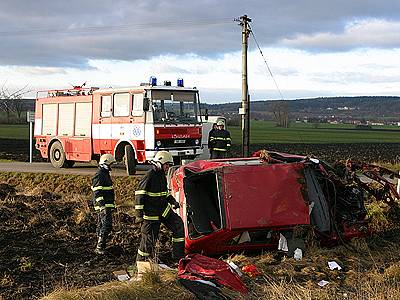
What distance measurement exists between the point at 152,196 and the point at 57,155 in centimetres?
1189

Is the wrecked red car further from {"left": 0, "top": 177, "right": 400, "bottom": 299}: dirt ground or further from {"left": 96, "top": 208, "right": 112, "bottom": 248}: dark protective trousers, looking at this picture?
{"left": 96, "top": 208, "right": 112, "bottom": 248}: dark protective trousers

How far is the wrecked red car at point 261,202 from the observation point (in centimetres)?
765

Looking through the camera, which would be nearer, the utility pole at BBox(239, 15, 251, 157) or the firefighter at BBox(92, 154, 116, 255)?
the firefighter at BBox(92, 154, 116, 255)

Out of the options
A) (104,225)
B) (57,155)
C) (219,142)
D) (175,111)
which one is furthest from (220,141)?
(104,225)

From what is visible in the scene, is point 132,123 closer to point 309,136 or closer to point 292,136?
point 292,136

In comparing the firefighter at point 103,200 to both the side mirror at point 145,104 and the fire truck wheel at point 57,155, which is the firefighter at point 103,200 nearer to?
the side mirror at point 145,104

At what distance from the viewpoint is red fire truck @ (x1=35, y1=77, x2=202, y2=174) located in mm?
14977

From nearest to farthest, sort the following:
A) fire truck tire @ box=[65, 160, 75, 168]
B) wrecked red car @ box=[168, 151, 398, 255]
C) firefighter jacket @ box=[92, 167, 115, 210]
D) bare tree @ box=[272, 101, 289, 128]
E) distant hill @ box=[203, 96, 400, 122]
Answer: wrecked red car @ box=[168, 151, 398, 255]
firefighter jacket @ box=[92, 167, 115, 210]
fire truck tire @ box=[65, 160, 75, 168]
bare tree @ box=[272, 101, 289, 128]
distant hill @ box=[203, 96, 400, 122]

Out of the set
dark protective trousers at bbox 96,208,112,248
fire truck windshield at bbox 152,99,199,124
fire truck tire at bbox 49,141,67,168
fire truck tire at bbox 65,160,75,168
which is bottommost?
dark protective trousers at bbox 96,208,112,248

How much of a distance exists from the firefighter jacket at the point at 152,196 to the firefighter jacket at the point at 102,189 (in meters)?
1.28

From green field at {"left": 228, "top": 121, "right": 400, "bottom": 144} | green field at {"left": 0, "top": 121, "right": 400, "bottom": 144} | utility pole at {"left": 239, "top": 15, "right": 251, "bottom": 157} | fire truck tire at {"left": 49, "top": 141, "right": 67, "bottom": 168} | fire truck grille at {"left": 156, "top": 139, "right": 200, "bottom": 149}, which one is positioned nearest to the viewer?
fire truck grille at {"left": 156, "top": 139, "right": 200, "bottom": 149}

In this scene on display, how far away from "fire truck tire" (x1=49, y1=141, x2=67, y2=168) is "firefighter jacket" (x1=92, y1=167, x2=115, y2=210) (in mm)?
9950

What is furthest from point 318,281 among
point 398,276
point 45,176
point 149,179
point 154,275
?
point 45,176

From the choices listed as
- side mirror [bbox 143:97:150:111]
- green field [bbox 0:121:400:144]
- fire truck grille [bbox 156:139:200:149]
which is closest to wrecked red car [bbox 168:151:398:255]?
side mirror [bbox 143:97:150:111]
